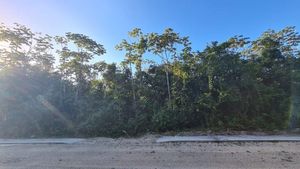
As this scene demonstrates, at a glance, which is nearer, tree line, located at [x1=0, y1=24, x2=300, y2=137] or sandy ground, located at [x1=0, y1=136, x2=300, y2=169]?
sandy ground, located at [x1=0, y1=136, x2=300, y2=169]

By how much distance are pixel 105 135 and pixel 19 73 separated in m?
6.95

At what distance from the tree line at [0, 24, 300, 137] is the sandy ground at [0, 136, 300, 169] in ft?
12.6

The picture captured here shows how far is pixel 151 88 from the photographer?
42.7 ft

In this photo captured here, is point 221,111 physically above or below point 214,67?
below

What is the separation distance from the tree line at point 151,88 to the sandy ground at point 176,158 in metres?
3.85

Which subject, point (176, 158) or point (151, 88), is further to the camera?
point (151, 88)

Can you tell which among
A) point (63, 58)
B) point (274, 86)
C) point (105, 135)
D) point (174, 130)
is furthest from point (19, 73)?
point (274, 86)

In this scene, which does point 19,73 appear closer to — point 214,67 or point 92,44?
point 92,44

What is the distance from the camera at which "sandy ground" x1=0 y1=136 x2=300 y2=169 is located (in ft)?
16.8

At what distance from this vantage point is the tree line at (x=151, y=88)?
36.7ft

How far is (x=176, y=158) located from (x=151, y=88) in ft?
24.3

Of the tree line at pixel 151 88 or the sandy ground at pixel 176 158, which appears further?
the tree line at pixel 151 88

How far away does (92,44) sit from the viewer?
1305 cm

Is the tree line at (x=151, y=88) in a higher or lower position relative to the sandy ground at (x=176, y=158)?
higher
